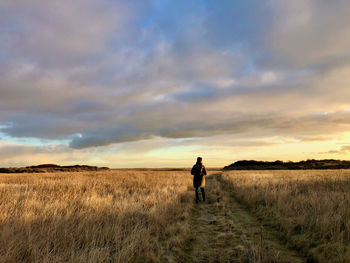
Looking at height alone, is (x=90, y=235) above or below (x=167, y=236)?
above

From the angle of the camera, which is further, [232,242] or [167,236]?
[167,236]

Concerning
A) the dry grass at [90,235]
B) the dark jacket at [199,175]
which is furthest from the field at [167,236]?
the dark jacket at [199,175]

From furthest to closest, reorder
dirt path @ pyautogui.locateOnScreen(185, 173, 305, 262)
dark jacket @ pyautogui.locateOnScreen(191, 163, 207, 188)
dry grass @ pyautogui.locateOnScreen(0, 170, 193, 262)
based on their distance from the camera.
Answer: dark jacket @ pyautogui.locateOnScreen(191, 163, 207, 188), dirt path @ pyautogui.locateOnScreen(185, 173, 305, 262), dry grass @ pyautogui.locateOnScreen(0, 170, 193, 262)

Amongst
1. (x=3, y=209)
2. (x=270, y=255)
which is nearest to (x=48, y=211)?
(x=3, y=209)

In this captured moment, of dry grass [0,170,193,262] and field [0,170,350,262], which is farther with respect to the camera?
field [0,170,350,262]

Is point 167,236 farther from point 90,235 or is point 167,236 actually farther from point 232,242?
point 90,235

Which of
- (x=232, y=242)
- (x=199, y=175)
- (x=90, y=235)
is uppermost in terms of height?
(x=199, y=175)

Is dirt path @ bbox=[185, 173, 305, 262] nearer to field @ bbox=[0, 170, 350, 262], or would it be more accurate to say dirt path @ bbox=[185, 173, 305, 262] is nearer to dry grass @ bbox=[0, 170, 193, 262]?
field @ bbox=[0, 170, 350, 262]

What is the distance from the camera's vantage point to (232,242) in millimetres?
5715

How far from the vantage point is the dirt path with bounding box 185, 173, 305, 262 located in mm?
4668

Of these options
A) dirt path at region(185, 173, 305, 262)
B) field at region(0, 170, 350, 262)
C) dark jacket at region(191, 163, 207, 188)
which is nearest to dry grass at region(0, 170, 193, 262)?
field at region(0, 170, 350, 262)

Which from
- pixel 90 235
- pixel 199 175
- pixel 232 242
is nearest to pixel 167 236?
pixel 232 242

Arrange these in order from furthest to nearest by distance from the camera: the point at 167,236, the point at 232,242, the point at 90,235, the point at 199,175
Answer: the point at 199,175
the point at 167,236
the point at 232,242
the point at 90,235

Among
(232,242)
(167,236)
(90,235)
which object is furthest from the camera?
(167,236)
